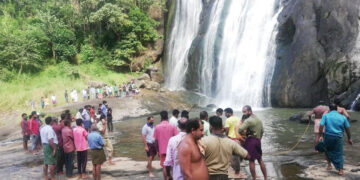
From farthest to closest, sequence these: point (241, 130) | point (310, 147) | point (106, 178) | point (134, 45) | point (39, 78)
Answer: point (134, 45) → point (39, 78) → point (310, 147) → point (106, 178) → point (241, 130)

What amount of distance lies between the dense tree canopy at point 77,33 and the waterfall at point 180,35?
2.51 m

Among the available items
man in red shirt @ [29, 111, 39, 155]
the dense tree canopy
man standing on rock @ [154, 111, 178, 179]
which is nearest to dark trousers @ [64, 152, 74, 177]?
man standing on rock @ [154, 111, 178, 179]

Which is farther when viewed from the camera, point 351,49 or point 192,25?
point 192,25

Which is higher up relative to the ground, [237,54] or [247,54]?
[237,54]

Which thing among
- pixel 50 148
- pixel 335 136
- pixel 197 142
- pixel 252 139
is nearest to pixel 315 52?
pixel 335 136

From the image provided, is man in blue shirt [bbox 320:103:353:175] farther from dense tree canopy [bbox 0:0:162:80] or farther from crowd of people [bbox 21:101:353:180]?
dense tree canopy [bbox 0:0:162:80]

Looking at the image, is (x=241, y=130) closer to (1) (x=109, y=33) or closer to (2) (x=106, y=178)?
(2) (x=106, y=178)

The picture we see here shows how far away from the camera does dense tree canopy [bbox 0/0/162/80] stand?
3294 cm

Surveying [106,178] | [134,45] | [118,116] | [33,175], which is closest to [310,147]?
[106,178]

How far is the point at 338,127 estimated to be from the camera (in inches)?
264

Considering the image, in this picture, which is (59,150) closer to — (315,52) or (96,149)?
(96,149)

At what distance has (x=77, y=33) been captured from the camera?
39156 millimetres

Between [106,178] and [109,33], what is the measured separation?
33.0 m

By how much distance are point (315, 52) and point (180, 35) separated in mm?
21047
